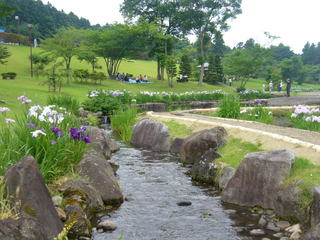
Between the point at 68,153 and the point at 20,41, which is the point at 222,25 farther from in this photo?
the point at 68,153

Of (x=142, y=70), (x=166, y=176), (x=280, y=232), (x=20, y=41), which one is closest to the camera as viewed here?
(x=280, y=232)

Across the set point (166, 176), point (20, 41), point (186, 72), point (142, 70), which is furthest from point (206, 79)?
point (166, 176)

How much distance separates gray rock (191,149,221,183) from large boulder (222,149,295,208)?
4.09 ft

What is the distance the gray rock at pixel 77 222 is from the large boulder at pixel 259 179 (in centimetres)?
301

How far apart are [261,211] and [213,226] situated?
121 centimetres

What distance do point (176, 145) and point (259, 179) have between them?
5192 mm

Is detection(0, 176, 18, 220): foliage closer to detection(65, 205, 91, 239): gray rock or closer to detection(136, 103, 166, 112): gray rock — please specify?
detection(65, 205, 91, 239): gray rock

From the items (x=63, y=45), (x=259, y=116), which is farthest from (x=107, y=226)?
(x=63, y=45)

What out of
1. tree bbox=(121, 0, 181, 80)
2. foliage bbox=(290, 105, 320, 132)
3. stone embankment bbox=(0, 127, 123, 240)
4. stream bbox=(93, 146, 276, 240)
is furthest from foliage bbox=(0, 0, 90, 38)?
stone embankment bbox=(0, 127, 123, 240)

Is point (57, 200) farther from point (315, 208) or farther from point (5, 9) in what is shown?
point (5, 9)

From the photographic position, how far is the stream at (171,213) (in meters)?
5.59

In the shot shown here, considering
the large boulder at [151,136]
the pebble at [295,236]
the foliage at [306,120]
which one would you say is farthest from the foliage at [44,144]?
the foliage at [306,120]

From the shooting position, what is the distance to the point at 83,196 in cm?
604

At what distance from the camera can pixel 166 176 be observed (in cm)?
897
